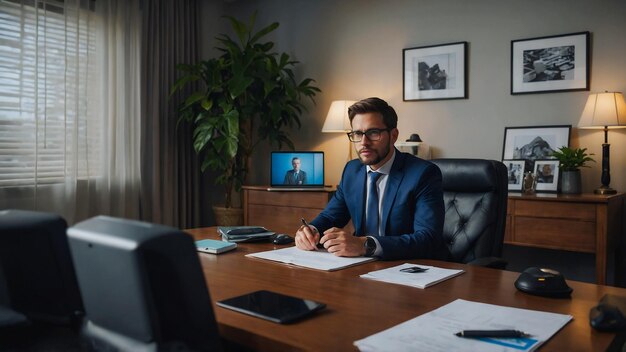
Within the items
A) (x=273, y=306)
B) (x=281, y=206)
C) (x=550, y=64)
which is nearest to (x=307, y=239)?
(x=273, y=306)

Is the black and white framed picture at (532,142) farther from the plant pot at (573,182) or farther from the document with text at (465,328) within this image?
the document with text at (465,328)

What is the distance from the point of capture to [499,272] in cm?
152

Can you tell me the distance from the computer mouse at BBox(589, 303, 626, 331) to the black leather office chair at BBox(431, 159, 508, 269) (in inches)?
43.7

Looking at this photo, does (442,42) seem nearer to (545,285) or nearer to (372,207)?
(372,207)

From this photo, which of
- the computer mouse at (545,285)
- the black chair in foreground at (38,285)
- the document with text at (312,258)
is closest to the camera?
the black chair in foreground at (38,285)

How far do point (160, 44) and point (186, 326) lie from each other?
13.2 feet

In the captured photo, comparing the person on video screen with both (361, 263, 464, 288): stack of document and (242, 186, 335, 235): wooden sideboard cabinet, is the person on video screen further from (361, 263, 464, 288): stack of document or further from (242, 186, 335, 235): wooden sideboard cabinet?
(361, 263, 464, 288): stack of document

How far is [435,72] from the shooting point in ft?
13.0

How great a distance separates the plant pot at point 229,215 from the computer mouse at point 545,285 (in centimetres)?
332

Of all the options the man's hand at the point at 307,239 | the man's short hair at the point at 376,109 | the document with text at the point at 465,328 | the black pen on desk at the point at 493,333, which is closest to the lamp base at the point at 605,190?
the man's short hair at the point at 376,109

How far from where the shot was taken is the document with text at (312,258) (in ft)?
5.16

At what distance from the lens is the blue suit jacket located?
185 centimetres

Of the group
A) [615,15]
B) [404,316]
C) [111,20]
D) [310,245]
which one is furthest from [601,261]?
[111,20]

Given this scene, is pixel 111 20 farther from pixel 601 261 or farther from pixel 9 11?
pixel 601 261
